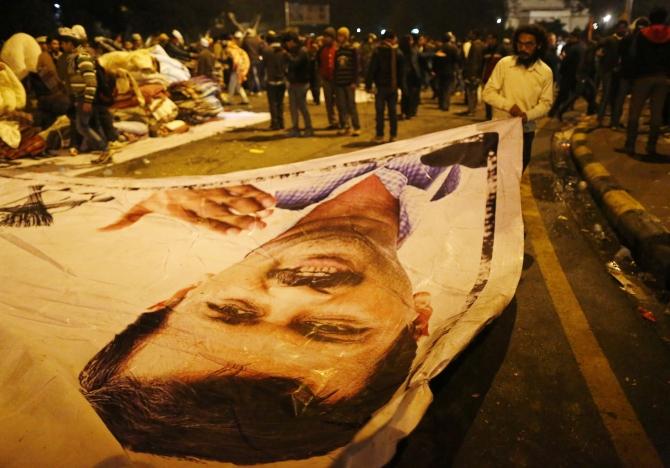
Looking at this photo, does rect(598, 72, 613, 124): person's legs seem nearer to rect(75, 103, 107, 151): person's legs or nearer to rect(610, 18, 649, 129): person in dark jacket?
rect(610, 18, 649, 129): person in dark jacket

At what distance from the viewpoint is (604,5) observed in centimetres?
4972

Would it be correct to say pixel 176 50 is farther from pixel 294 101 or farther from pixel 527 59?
pixel 527 59

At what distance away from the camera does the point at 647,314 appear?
317cm

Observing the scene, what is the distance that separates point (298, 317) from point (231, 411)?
2.18 feet

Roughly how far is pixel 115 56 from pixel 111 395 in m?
9.01

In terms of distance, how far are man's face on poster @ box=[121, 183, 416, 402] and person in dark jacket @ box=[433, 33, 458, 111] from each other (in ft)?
32.6

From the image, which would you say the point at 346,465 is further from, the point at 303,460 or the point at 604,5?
the point at 604,5

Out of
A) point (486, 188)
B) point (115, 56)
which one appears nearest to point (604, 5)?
point (115, 56)

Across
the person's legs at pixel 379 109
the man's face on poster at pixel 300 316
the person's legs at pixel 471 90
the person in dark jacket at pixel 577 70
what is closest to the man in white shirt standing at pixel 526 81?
→ the man's face on poster at pixel 300 316

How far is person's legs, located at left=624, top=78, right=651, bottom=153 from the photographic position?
20.6 feet

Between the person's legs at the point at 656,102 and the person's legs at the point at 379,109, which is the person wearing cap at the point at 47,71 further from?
the person's legs at the point at 656,102

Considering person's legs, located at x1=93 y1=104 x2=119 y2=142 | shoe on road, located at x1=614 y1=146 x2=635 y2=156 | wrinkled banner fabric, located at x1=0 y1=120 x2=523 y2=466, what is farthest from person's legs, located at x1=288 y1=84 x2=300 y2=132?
wrinkled banner fabric, located at x1=0 y1=120 x2=523 y2=466

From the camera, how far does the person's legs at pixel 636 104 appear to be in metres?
6.29

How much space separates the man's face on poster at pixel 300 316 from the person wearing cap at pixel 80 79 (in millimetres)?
5669
